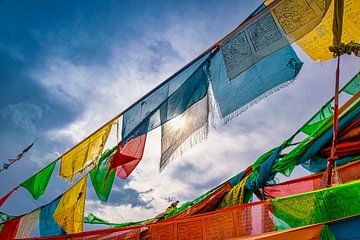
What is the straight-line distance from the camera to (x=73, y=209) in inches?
232

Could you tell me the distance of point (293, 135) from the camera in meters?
5.38

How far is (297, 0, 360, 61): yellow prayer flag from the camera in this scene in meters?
3.56

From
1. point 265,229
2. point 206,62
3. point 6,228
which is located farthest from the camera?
point 6,228

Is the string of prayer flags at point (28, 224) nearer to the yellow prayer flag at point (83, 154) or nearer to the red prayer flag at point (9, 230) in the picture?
the red prayer flag at point (9, 230)

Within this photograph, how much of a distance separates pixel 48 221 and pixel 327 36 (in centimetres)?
620

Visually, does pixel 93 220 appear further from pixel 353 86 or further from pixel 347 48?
pixel 347 48

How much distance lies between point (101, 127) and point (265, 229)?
136 inches

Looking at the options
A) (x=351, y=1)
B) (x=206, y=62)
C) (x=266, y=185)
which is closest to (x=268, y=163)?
(x=266, y=185)

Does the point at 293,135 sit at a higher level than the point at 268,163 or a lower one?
higher

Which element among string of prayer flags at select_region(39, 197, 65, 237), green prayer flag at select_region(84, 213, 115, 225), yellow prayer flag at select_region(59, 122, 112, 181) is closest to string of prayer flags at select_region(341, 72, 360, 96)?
yellow prayer flag at select_region(59, 122, 112, 181)

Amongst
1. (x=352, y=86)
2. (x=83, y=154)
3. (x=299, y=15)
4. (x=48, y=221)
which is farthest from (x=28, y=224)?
(x=352, y=86)

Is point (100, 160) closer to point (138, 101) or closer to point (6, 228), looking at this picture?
point (138, 101)

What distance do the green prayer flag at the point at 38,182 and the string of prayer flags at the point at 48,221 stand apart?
15.5 inches

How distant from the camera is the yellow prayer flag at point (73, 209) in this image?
5843mm
